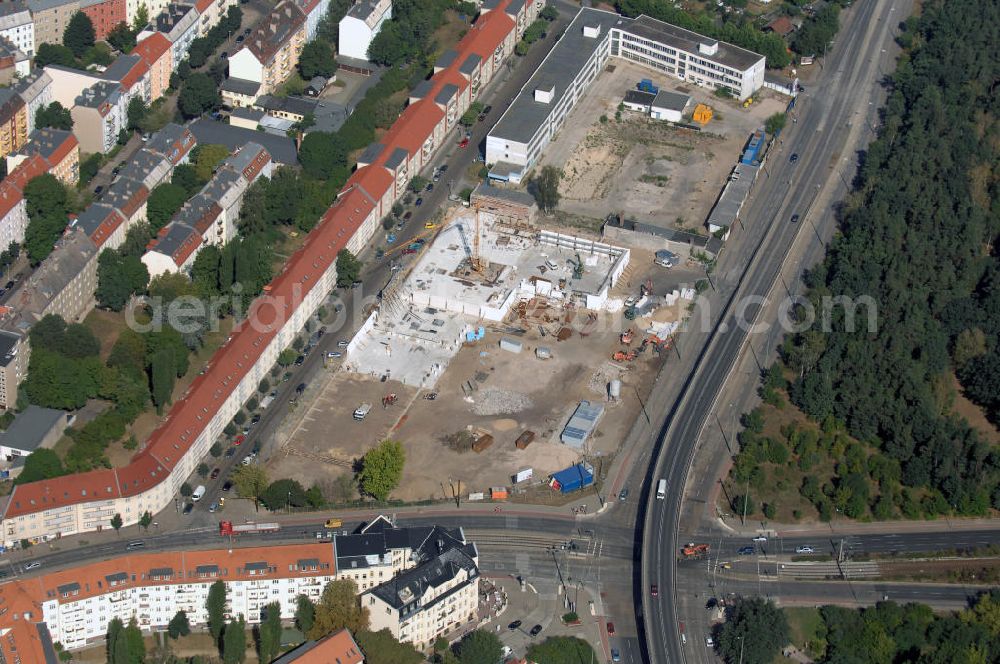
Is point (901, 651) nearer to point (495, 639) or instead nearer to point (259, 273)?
point (495, 639)

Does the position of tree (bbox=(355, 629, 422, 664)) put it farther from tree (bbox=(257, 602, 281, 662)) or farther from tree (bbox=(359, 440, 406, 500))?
tree (bbox=(359, 440, 406, 500))

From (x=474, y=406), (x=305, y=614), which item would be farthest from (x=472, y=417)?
(x=305, y=614)

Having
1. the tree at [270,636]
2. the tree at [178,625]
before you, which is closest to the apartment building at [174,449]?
the tree at [178,625]

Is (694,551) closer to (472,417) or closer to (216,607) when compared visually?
(472,417)

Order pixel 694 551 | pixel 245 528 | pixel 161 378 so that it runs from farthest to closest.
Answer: pixel 161 378 < pixel 245 528 < pixel 694 551

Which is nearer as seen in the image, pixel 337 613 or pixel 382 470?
pixel 337 613

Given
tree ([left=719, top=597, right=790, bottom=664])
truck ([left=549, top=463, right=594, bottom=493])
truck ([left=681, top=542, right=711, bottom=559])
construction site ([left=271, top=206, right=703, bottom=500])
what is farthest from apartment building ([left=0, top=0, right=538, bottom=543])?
tree ([left=719, top=597, right=790, bottom=664])

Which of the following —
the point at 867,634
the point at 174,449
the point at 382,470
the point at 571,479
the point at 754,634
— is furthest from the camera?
the point at 571,479

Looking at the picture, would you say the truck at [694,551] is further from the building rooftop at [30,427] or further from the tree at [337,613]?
the building rooftop at [30,427]
